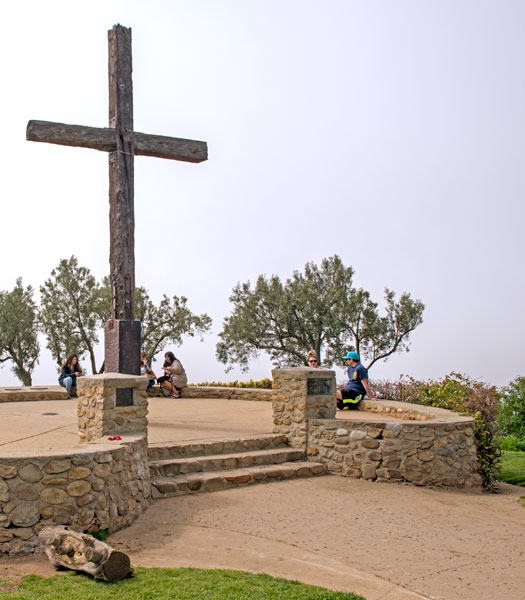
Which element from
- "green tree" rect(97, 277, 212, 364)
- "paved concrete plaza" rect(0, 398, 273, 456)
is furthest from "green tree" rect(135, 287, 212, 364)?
"paved concrete plaza" rect(0, 398, 273, 456)

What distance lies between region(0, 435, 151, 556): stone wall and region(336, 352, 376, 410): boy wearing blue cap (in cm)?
598

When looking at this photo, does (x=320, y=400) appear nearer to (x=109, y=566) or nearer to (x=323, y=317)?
(x=109, y=566)

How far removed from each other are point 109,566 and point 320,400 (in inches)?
209

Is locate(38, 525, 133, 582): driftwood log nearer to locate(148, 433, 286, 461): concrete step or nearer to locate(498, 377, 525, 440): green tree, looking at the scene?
locate(148, 433, 286, 461): concrete step

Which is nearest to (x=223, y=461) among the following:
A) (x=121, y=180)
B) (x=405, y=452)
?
(x=405, y=452)

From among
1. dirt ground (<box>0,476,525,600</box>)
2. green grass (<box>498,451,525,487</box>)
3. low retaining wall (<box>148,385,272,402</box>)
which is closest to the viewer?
dirt ground (<box>0,476,525,600</box>)

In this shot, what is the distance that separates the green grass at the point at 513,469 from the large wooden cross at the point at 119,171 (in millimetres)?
6780

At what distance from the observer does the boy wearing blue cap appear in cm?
1221

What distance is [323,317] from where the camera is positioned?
2881 centimetres

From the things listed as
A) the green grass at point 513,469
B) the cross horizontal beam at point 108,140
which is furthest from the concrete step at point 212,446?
the cross horizontal beam at point 108,140

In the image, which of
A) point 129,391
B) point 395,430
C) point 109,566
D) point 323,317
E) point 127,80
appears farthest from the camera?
point 323,317

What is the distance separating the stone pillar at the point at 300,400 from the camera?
401 inches

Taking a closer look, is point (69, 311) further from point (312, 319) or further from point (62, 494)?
point (62, 494)

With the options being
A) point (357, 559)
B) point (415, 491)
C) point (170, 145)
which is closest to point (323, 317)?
point (170, 145)
